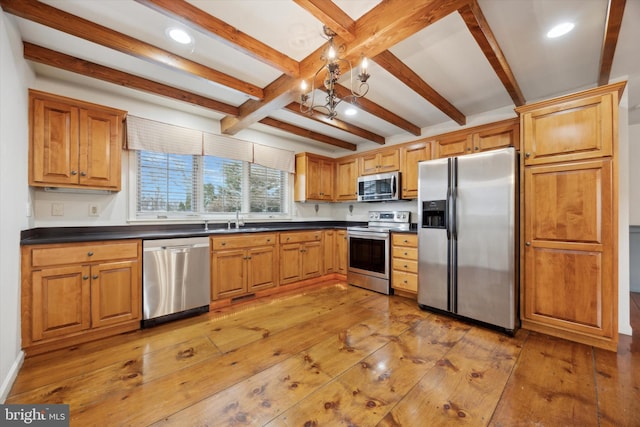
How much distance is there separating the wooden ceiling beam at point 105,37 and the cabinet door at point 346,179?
8.67 ft

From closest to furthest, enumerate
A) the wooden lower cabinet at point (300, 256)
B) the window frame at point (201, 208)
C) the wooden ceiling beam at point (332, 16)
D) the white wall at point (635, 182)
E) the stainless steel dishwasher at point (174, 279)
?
the wooden ceiling beam at point (332, 16), the stainless steel dishwasher at point (174, 279), the window frame at point (201, 208), the white wall at point (635, 182), the wooden lower cabinet at point (300, 256)

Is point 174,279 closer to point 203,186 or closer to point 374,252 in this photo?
point 203,186

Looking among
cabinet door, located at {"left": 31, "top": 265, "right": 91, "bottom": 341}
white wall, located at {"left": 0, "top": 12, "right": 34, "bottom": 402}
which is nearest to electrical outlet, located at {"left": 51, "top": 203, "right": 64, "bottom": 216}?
white wall, located at {"left": 0, "top": 12, "right": 34, "bottom": 402}

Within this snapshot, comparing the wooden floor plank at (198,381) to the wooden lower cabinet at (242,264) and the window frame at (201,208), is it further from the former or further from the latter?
the window frame at (201,208)

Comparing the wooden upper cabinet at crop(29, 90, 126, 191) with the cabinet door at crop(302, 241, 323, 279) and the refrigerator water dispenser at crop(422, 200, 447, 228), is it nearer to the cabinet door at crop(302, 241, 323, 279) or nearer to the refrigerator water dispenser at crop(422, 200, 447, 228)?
the cabinet door at crop(302, 241, 323, 279)

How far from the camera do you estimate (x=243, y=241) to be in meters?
3.34

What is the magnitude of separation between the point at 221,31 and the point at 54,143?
1861 mm

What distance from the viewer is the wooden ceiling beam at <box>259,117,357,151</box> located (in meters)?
3.72

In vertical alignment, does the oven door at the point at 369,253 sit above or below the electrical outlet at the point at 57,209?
below

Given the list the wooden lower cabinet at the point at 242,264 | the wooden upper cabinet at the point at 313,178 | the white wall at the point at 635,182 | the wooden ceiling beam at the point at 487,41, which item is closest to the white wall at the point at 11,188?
the wooden lower cabinet at the point at 242,264

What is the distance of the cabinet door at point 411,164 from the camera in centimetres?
377

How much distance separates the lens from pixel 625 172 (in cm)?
243

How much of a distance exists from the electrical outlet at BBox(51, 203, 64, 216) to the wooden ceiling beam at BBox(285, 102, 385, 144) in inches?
99.7

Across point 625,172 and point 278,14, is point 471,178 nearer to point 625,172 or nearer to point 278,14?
point 625,172
